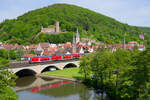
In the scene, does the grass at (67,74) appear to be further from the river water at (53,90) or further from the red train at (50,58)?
the red train at (50,58)

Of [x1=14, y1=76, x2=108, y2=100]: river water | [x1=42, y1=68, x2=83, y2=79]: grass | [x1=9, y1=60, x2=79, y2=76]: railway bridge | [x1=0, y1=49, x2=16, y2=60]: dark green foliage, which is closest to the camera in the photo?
[x1=14, y1=76, x2=108, y2=100]: river water

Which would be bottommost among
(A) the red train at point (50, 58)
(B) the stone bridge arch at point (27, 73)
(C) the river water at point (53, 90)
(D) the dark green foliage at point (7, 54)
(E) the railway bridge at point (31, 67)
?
(C) the river water at point (53, 90)

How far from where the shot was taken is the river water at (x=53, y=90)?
117ft

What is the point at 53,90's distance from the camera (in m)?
41.6

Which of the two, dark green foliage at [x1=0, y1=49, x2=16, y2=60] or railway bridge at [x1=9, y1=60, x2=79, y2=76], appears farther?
dark green foliage at [x1=0, y1=49, x2=16, y2=60]

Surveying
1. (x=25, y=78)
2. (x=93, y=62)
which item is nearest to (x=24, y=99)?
(x=93, y=62)

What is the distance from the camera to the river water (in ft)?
117

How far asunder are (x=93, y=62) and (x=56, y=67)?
1054 inches

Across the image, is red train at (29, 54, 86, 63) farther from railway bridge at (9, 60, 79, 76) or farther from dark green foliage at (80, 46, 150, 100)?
dark green foliage at (80, 46, 150, 100)

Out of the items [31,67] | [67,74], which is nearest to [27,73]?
[31,67]

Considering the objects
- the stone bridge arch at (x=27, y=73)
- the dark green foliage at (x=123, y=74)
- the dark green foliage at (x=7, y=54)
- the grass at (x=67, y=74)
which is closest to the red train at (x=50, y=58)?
the stone bridge arch at (x=27, y=73)

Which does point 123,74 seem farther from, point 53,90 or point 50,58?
point 50,58

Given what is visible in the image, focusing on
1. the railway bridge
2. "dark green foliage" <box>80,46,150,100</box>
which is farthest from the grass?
"dark green foliage" <box>80,46,150,100</box>

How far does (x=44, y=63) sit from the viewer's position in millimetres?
58781
